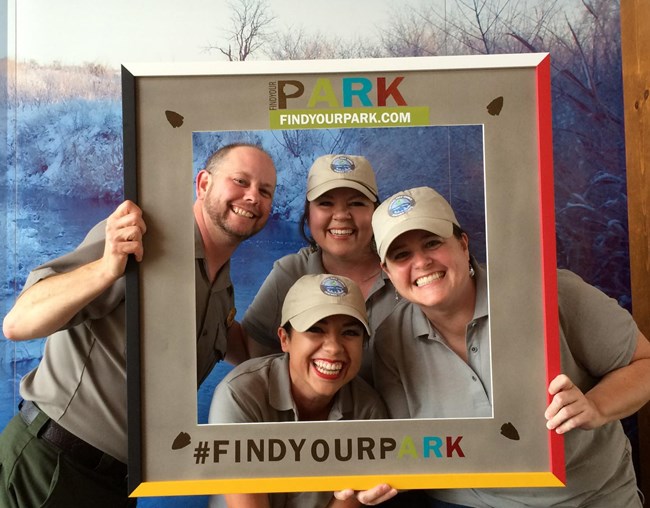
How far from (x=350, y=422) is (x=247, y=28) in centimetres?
118

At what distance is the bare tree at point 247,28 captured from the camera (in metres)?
1.83

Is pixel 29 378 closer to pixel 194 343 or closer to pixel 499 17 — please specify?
pixel 194 343

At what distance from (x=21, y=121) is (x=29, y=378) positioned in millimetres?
798

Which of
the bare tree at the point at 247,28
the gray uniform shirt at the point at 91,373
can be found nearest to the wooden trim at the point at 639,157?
the bare tree at the point at 247,28

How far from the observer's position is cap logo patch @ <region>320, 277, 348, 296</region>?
4.11 feet

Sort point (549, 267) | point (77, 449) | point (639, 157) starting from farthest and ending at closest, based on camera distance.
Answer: point (639, 157)
point (77, 449)
point (549, 267)

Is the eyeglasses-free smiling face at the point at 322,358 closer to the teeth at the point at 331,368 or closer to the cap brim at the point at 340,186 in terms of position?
the teeth at the point at 331,368

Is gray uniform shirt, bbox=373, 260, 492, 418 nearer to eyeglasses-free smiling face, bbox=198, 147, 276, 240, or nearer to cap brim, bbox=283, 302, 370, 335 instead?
cap brim, bbox=283, 302, 370, 335

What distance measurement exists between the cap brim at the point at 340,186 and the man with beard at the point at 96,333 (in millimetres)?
89

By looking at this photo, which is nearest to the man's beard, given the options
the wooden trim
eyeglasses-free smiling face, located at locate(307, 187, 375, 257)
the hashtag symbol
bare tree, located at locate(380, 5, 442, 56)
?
eyeglasses-free smiling face, located at locate(307, 187, 375, 257)

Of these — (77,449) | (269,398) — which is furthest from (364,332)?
(77,449)

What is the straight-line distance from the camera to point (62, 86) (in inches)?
71.9

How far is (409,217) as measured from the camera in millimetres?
1239

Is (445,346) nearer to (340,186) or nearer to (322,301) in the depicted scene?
(322,301)
